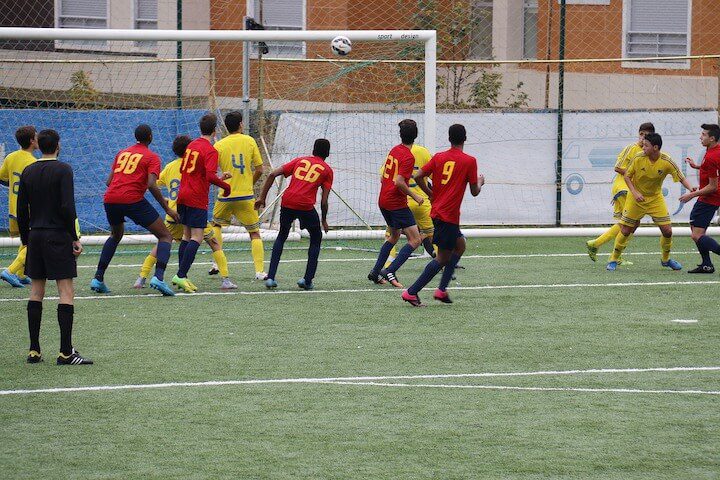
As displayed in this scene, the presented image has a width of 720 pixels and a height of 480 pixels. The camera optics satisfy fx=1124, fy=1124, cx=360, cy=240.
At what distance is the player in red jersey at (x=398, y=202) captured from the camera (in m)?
12.3

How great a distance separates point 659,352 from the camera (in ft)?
30.1

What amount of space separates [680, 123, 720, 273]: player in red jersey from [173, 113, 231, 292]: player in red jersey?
19.1 ft

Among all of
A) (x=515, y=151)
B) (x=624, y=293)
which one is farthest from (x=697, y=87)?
(x=624, y=293)

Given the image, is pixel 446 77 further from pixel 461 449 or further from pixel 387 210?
pixel 461 449

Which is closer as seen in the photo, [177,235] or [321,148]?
[321,148]

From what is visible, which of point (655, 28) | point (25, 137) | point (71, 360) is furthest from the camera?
point (655, 28)

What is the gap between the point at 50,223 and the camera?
27.8 ft

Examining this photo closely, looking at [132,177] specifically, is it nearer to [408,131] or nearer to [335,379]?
[408,131]

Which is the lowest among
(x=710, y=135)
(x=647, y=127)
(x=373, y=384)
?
(x=373, y=384)

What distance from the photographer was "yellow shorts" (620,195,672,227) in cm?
1427

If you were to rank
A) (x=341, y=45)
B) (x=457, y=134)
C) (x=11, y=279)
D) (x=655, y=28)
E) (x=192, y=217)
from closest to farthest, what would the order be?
1. (x=457, y=134)
2. (x=192, y=217)
3. (x=11, y=279)
4. (x=341, y=45)
5. (x=655, y=28)

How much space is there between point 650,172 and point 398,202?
11.6ft

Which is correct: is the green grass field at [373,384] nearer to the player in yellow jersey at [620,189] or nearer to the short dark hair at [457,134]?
the player in yellow jersey at [620,189]

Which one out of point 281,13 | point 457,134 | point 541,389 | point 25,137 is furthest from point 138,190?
point 281,13
